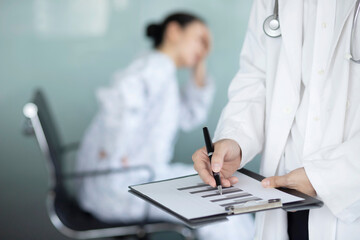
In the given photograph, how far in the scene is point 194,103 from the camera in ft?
11.0

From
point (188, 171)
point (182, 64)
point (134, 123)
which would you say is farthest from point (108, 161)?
point (182, 64)

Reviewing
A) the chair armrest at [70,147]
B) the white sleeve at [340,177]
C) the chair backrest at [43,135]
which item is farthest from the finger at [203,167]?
the chair armrest at [70,147]

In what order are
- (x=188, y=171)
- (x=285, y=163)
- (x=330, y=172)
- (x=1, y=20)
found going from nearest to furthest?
(x=330, y=172) → (x=285, y=163) → (x=188, y=171) → (x=1, y=20)

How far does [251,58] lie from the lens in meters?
1.45

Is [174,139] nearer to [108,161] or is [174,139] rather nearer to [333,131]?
[108,161]

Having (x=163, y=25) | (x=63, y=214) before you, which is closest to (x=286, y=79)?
(x=63, y=214)

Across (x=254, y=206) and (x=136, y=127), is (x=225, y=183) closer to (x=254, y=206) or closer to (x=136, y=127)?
(x=254, y=206)

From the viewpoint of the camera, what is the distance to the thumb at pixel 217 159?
1.17m

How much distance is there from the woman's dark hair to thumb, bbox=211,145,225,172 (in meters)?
2.10

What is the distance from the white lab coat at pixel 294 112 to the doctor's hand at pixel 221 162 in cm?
3

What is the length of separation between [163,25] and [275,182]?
88.8 inches

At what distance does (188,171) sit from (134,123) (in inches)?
15.8

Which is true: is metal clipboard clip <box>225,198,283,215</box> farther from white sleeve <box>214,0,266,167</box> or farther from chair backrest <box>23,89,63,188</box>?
chair backrest <box>23,89,63,188</box>

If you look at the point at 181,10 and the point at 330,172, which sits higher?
the point at 181,10
